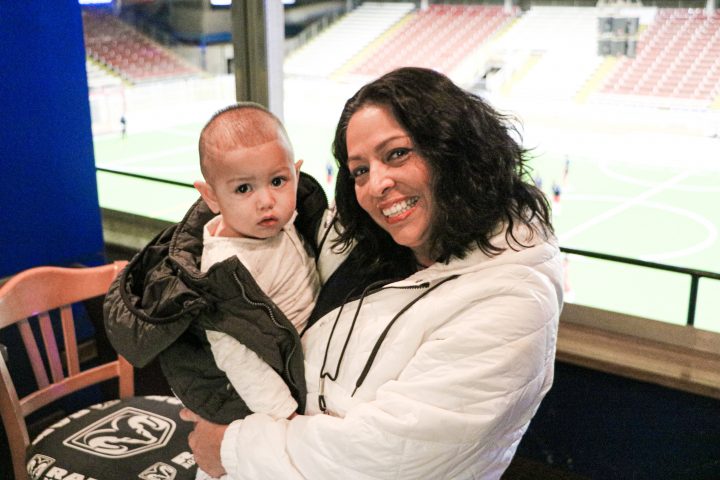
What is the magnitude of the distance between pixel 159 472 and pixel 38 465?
32 cm

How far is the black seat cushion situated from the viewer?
5.79 feet

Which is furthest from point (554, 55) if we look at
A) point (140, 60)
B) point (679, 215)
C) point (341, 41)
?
point (140, 60)

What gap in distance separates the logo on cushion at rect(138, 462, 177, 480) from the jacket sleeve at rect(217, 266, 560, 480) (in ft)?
2.44

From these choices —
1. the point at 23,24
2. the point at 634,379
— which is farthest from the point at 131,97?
the point at 634,379

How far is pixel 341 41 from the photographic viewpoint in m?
16.0

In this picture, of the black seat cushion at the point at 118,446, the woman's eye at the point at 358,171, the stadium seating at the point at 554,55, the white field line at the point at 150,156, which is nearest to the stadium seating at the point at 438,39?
the stadium seating at the point at 554,55

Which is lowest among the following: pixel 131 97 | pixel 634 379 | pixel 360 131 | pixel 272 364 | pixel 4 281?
pixel 131 97

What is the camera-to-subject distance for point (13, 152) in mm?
2182

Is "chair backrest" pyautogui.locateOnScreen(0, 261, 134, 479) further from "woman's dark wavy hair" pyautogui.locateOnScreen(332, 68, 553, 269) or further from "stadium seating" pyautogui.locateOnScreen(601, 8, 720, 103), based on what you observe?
"stadium seating" pyautogui.locateOnScreen(601, 8, 720, 103)

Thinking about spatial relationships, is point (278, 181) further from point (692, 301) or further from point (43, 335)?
point (692, 301)

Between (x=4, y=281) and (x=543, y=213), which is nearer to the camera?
(x=543, y=213)

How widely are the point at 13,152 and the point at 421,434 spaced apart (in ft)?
5.65

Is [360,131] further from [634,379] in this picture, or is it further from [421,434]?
[634,379]

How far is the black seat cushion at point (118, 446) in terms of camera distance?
1.76 metres
